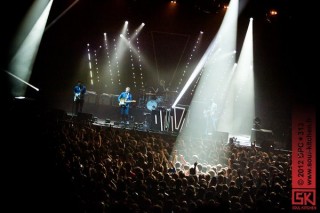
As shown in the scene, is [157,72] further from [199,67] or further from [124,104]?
[124,104]

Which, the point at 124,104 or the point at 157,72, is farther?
the point at 157,72

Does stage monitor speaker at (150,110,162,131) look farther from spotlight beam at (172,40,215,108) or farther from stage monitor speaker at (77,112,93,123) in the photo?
spotlight beam at (172,40,215,108)

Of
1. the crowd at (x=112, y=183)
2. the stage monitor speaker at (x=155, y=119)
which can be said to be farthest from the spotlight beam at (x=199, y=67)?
the crowd at (x=112, y=183)

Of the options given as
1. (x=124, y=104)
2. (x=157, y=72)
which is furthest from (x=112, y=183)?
(x=157, y=72)

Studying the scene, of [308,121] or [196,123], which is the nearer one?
[308,121]

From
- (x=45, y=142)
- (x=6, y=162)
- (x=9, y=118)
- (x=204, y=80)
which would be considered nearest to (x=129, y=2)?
(x=204, y=80)

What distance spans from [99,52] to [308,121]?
51.5ft

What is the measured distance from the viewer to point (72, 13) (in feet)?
61.5

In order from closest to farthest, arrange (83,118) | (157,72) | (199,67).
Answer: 1. (83,118)
2. (199,67)
3. (157,72)

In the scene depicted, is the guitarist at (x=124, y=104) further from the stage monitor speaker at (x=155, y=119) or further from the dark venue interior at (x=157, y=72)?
the stage monitor speaker at (x=155, y=119)

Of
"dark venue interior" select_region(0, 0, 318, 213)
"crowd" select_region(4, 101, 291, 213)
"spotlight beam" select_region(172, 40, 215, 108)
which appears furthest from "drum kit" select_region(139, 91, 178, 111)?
"crowd" select_region(4, 101, 291, 213)

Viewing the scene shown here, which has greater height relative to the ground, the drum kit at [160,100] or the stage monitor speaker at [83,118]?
the drum kit at [160,100]

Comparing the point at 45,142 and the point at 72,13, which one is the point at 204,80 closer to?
the point at 72,13

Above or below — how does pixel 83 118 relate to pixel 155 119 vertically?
below
